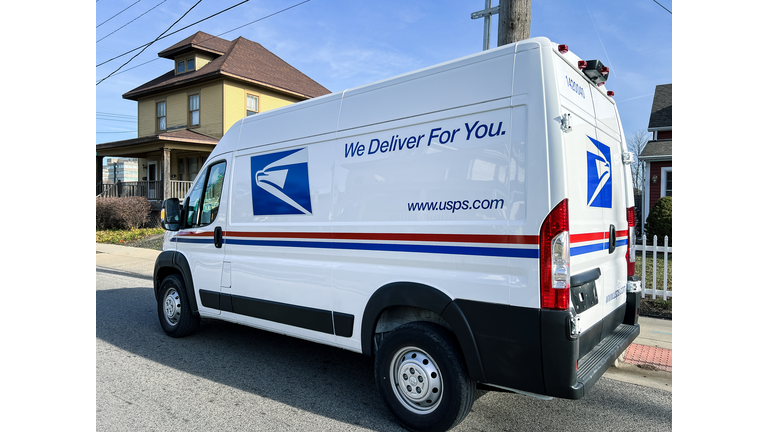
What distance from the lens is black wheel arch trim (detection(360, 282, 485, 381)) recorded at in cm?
326

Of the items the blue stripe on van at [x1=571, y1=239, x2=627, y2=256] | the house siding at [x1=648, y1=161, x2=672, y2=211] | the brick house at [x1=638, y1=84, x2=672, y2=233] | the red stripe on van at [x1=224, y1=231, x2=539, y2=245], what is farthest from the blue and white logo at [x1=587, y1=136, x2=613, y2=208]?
the house siding at [x1=648, y1=161, x2=672, y2=211]

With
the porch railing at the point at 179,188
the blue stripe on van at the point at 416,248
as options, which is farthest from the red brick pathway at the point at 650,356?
the porch railing at the point at 179,188

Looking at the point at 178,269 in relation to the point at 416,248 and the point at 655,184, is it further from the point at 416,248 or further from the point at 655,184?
the point at 655,184

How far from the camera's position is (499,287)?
3.14m

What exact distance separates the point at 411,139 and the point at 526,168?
3.13 ft

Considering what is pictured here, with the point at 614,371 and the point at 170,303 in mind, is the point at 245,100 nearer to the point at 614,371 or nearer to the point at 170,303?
the point at 170,303

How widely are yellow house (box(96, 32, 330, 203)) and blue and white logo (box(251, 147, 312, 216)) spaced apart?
17156mm

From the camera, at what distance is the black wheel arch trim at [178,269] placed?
562cm

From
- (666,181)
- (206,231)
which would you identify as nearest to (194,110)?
(206,231)

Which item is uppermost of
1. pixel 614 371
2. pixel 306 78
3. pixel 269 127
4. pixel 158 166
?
pixel 306 78

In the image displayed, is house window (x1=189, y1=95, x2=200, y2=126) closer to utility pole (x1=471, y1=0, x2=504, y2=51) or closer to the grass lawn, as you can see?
the grass lawn

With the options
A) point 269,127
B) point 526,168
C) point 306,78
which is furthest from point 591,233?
point 306,78

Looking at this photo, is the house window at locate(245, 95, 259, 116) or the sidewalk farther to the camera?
the house window at locate(245, 95, 259, 116)

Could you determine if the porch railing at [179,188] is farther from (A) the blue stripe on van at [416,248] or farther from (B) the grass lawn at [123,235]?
(A) the blue stripe on van at [416,248]
